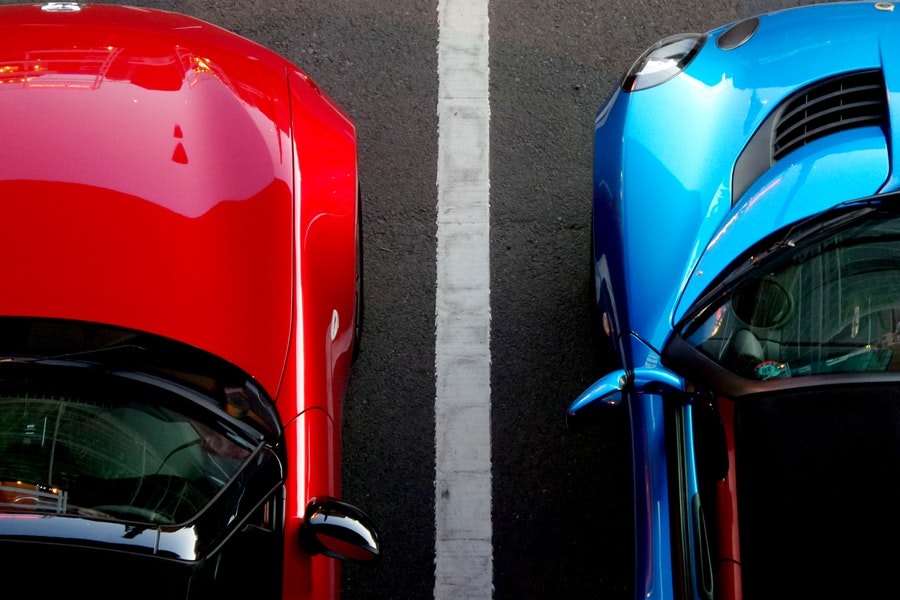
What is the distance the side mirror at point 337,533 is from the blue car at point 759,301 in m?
0.71

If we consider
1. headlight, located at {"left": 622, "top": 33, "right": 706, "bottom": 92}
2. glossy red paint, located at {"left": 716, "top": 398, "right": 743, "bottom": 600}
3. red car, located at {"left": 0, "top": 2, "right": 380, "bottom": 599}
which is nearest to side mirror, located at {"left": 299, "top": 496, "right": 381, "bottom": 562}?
red car, located at {"left": 0, "top": 2, "right": 380, "bottom": 599}

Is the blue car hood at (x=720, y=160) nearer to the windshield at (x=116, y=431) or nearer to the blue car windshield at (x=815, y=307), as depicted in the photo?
the blue car windshield at (x=815, y=307)


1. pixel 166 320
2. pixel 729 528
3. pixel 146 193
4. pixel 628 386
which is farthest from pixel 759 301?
pixel 146 193

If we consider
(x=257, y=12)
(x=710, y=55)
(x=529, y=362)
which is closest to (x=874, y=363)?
(x=710, y=55)

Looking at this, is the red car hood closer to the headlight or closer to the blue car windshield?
the headlight

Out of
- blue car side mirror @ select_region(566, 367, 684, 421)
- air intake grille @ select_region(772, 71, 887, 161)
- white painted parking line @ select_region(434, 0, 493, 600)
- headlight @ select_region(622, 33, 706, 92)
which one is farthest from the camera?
white painted parking line @ select_region(434, 0, 493, 600)

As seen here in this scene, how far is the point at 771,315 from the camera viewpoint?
2.60 metres

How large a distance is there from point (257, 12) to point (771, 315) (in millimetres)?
2626

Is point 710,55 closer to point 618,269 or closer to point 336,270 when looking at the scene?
point 618,269

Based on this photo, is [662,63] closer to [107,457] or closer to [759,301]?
[759,301]

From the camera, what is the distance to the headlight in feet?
10.2

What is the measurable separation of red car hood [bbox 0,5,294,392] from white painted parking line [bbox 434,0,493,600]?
1.07 m

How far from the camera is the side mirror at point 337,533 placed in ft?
8.16

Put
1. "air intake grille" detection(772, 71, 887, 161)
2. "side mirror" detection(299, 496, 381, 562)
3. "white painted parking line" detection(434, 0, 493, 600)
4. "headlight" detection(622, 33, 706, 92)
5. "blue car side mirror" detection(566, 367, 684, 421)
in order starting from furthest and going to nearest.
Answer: "white painted parking line" detection(434, 0, 493, 600) → "headlight" detection(622, 33, 706, 92) → "air intake grille" detection(772, 71, 887, 161) → "blue car side mirror" detection(566, 367, 684, 421) → "side mirror" detection(299, 496, 381, 562)
